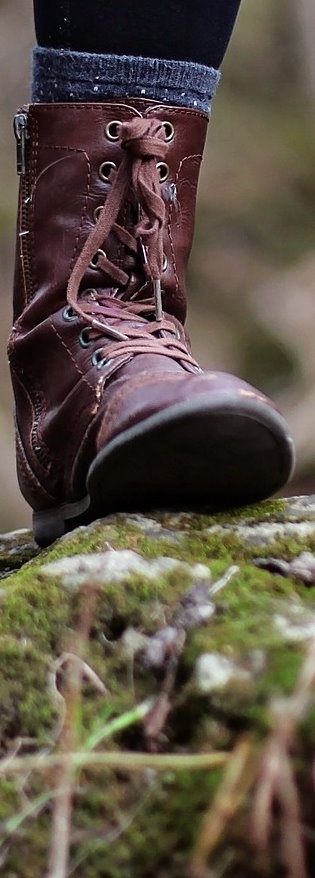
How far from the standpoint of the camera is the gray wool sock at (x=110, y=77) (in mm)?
892

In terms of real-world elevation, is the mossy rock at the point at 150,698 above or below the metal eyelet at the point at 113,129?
below

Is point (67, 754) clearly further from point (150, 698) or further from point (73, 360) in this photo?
point (73, 360)

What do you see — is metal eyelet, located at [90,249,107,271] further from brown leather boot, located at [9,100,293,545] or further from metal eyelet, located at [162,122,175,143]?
metal eyelet, located at [162,122,175,143]

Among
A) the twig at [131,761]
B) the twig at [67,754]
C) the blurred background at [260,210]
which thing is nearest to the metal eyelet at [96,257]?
the twig at [67,754]

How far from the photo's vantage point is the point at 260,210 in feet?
7.68

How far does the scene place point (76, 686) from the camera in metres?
0.50


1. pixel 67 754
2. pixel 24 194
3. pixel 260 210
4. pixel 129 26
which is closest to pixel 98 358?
pixel 24 194

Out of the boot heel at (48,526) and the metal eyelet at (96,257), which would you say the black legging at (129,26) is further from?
the boot heel at (48,526)

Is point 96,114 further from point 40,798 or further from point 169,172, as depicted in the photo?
point 40,798

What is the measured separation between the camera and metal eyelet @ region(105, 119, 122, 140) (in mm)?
891

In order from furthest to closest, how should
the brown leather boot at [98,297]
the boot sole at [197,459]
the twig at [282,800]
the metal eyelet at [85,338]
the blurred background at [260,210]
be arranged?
1. the blurred background at [260,210]
2. the metal eyelet at [85,338]
3. the brown leather boot at [98,297]
4. the boot sole at [197,459]
5. the twig at [282,800]

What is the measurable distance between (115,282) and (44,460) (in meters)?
0.19

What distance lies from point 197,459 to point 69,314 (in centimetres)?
27

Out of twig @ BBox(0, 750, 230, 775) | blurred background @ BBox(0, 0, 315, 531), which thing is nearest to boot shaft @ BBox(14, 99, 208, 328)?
twig @ BBox(0, 750, 230, 775)
